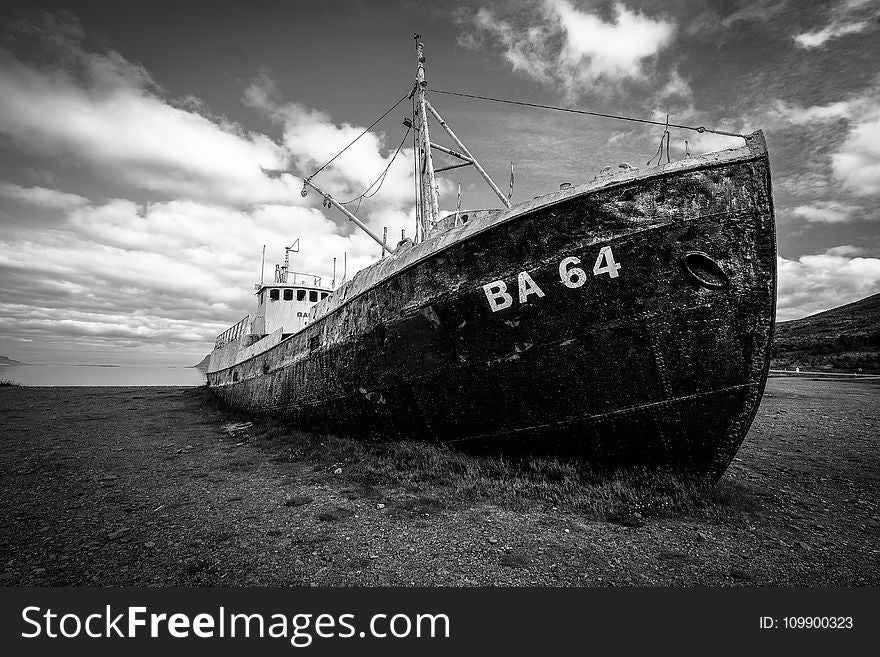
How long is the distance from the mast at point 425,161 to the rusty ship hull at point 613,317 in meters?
3.08

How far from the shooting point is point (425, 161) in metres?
8.74

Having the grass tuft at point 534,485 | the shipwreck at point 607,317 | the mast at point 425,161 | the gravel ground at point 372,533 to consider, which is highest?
the mast at point 425,161

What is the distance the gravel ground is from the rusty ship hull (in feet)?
3.34

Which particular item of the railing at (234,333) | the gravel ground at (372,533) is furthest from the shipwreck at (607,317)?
the railing at (234,333)

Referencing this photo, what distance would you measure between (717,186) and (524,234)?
6.65 feet

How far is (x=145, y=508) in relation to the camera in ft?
15.5

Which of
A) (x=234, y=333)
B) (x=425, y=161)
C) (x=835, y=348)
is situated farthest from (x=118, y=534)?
(x=835, y=348)

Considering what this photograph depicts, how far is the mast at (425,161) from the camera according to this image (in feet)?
27.8

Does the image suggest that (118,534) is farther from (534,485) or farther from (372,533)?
(534,485)

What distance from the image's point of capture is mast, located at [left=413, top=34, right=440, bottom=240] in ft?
27.8

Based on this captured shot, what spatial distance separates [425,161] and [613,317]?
6108mm

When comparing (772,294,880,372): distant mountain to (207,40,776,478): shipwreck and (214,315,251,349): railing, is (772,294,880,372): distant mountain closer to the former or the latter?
(207,40,776,478): shipwreck

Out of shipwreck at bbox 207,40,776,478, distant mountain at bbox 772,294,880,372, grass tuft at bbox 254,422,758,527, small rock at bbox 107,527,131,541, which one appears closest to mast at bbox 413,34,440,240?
shipwreck at bbox 207,40,776,478

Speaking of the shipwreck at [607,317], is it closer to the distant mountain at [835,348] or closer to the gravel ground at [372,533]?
the gravel ground at [372,533]
